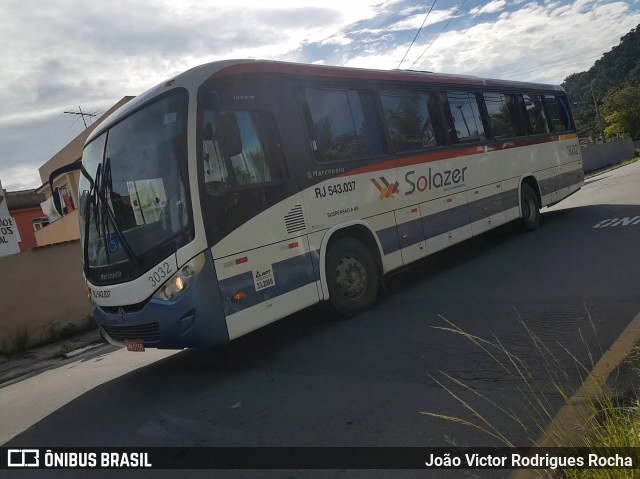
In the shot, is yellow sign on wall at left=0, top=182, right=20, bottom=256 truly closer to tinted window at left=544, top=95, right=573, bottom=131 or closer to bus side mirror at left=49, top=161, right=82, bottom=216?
bus side mirror at left=49, top=161, right=82, bottom=216

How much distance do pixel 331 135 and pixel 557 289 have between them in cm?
352

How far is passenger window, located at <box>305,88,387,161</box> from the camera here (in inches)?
264

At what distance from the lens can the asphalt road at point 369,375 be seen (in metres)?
3.74

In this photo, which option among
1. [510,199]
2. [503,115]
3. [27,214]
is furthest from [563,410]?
[27,214]

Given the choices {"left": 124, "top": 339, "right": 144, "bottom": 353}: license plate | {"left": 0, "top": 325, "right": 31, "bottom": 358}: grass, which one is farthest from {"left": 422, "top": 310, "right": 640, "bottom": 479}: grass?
{"left": 0, "top": 325, "right": 31, "bottom": 358}: grass

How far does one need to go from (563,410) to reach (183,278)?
11.3 ft

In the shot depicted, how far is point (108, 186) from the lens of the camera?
221 inches

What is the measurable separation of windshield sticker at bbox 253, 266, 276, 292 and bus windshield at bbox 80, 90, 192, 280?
0.90 meters

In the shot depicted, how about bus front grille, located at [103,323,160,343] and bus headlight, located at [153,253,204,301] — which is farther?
bus front grille, located at [103,323,160,343]

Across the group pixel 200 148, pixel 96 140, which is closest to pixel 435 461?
pixel 200 148

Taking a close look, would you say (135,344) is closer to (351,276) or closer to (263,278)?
(263,278)

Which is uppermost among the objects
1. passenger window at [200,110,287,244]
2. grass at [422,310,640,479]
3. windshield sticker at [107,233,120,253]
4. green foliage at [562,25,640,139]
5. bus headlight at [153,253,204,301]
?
green foliage at [562,25,640,139]

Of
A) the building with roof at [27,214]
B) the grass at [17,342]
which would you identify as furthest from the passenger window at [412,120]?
the building with roof at [27,214]

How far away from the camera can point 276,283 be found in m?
5.71
